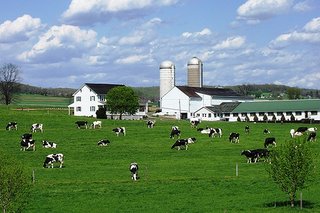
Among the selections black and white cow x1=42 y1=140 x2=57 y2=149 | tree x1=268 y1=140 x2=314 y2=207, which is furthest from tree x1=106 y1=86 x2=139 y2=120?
tree x1=268 y1=140 x2=314 y2=207

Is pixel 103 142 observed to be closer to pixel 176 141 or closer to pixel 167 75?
pixel 176 141

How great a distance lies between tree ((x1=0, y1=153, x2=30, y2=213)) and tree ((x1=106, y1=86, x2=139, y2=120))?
253 ft

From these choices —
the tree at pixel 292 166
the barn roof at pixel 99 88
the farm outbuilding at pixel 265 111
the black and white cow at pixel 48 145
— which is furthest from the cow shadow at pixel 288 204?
the barn roof at pixel 99 88

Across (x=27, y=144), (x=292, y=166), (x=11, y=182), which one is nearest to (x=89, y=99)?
(x=27, y=144)

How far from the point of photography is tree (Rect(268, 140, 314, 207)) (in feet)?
97.9

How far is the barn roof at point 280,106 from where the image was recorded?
111688 millimetres

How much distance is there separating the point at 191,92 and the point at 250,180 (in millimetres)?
92616

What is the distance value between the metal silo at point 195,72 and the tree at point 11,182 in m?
122

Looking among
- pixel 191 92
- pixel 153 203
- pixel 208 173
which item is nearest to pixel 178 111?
pixel 191 92

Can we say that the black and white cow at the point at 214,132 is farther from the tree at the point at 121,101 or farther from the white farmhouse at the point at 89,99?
the white farmhouse at the point at 89,99

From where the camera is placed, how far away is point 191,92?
131 meters

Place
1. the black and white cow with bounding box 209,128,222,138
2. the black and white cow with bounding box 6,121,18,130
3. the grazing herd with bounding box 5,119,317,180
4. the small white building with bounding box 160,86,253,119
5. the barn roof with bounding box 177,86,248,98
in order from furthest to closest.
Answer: the barn roof with bounding box 177,86,248,98 < the small white building with bounding box 160,86,253,119 < the black and white cow with bounding box 6,121,18,130 < the black and white cow with bounding box 209,128,222,138 < the grazing herd with bounding box 5,119,317,180

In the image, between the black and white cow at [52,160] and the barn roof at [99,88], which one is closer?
the black and white cow at [52,160]

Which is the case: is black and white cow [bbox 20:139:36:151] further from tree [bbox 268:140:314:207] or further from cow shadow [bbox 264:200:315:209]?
tree [bbox 268:140:314:207]
